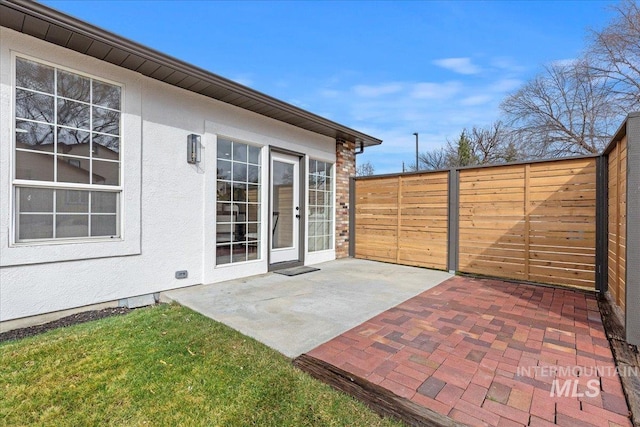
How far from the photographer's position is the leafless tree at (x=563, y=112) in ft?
39.4

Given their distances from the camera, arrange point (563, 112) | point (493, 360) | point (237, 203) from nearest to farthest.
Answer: point (493, 360) → point (237, 203) → point (563, 112)

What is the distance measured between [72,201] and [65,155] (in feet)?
1.78

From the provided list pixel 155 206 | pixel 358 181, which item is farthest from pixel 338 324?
pixel 358 181

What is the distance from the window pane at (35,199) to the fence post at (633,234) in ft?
19.8

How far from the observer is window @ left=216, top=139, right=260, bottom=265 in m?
5.07

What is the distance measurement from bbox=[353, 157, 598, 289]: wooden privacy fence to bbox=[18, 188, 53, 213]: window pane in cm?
574

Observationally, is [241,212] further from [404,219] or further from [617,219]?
[617,219]

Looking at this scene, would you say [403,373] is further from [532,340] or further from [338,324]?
[532,340]

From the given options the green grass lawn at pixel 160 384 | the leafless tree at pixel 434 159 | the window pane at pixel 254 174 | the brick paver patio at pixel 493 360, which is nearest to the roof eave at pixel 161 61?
the window pane at pixel 254 174

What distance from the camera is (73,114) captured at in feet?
11.9

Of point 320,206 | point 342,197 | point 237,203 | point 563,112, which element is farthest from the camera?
point 563,112

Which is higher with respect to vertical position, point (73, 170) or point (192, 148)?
point (192, 148)

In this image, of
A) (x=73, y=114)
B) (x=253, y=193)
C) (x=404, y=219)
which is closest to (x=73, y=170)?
(x=73, y=114)

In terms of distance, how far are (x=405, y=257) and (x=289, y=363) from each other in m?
4.67
